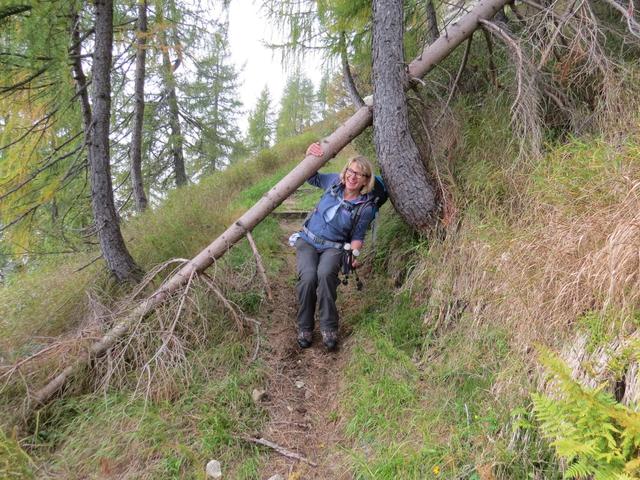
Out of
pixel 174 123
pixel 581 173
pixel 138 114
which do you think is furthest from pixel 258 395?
pixel 174 123

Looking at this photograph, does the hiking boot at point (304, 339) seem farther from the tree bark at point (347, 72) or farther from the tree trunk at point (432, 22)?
the tree trunk at point (432, 22)

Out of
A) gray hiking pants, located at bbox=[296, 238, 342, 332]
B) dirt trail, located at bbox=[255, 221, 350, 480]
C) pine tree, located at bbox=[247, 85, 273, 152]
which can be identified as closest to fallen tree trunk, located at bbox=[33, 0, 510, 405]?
gray hiking pants, located at bbox=[296, 238, 342, 332]

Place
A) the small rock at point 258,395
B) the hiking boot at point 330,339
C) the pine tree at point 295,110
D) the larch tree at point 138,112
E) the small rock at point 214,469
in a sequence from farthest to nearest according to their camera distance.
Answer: the pine tree at point 295,110, the larch tree at point 138,112, the hiking boot at point 330,339, the small rock at point 258,395, the small rock at point 214,469

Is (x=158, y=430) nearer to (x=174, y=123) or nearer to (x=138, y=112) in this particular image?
(x=138, y=112)

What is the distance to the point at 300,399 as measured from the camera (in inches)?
135

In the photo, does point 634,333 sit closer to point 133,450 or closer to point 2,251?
point 133,450

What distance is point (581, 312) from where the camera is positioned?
2246 mm

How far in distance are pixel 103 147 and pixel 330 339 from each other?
3365 millimetres

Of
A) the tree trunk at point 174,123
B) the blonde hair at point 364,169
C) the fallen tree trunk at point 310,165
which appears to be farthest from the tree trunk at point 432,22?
the tree trunk at point 174,123

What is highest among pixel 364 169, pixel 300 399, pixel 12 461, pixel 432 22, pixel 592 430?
pixel 432 22

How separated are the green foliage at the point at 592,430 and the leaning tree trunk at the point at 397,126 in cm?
248

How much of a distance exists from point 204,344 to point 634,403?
336 cm

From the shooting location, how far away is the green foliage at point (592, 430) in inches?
60.7

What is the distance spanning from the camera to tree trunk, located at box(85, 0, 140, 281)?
3.99 metres
